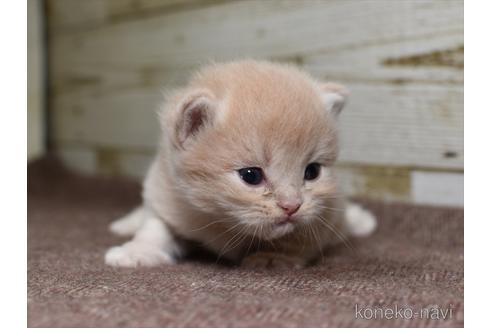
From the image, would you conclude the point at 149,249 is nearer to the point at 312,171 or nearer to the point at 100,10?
the point at 312,171

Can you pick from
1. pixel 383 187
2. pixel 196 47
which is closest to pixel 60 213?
pixel 196 47

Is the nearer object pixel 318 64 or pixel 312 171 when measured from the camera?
pixel 312 171

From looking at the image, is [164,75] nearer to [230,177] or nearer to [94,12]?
[94,12]

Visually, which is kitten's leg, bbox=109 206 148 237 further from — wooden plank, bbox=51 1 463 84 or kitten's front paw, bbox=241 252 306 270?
wooden plank, bbox=51 1 463 84

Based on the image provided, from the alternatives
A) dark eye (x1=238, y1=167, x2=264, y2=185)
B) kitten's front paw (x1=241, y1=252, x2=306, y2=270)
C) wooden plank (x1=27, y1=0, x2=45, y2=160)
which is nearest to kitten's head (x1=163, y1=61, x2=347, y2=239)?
dark eye (x1=238, y1=167, x2=264, y2=185)

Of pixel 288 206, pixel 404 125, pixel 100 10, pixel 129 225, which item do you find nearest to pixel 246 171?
pixel 288 206

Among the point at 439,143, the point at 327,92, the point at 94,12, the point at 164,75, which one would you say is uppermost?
the point at 94,12
